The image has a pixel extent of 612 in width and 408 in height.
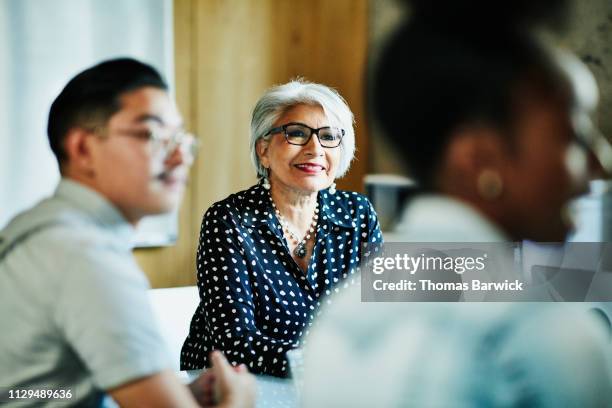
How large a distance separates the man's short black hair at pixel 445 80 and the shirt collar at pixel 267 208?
58 cm

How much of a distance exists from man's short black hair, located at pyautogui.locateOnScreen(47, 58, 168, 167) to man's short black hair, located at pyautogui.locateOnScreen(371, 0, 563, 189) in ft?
0.71

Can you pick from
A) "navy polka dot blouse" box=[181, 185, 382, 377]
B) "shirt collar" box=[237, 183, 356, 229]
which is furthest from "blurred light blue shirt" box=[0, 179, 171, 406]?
"shirt collar" box=[237, 183, 356, 229]

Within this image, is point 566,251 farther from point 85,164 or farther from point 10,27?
point 10,27

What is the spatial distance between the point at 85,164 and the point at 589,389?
1.54 feet

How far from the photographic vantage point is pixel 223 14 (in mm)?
2223

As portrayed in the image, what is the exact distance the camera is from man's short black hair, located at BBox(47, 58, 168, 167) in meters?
0.58

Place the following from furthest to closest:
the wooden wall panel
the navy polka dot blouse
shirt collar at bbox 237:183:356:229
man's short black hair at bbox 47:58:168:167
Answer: the wooden wall panel
shirt collar at bbox 237:183:356:229
the navy polka dot blouse
man's short black hair at bbox 47:58:168:167

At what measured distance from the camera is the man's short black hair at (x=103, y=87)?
0.58m

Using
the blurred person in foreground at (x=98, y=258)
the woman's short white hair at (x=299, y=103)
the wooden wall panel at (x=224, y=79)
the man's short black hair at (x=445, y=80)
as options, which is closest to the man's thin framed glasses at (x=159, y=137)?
the blurred person in foreground at (x=98, y=258)

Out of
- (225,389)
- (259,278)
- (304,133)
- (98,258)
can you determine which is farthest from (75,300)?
(304,133)

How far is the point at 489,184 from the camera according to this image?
0.55 meters

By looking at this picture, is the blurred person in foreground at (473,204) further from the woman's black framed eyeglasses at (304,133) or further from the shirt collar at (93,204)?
the woman's black framed eyeglasses at (304,133)

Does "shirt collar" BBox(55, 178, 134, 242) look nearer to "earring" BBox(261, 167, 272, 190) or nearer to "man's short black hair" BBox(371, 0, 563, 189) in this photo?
"man's short black hair" BBox(371, 0, 563, 189)

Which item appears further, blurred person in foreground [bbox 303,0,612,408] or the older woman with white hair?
the older woman with white hair
